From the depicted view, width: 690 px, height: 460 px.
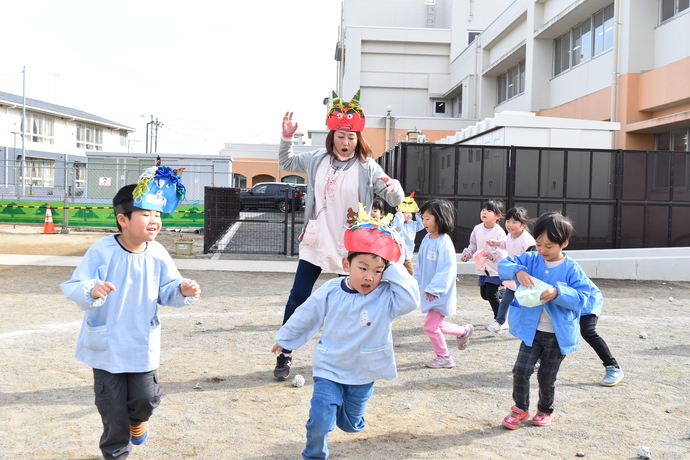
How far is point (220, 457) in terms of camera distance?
3418 mm

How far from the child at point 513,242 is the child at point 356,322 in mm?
3433

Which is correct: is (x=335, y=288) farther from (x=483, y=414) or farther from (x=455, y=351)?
(x=455, y=351)

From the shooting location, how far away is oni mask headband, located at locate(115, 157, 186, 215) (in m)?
3.20

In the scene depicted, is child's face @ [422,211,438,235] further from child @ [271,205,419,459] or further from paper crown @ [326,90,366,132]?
child @ [271,205,419,459]

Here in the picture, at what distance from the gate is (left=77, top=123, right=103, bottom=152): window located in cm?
4229

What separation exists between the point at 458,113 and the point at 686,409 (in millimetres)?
35293

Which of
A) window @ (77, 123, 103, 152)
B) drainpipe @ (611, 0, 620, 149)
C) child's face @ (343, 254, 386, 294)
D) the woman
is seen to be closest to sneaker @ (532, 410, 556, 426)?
child's face @ (343, 254, 386, 294)

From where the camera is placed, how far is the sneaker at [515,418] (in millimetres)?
3967

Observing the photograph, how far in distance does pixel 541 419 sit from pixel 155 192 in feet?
8.83

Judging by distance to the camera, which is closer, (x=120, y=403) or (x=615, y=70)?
(x=120, y=403)

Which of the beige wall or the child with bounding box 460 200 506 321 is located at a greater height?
the beige wall

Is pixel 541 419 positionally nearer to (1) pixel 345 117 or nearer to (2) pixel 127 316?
(1) pixel 345 117

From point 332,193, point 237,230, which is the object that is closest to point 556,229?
point 332,193

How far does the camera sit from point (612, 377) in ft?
16.2
